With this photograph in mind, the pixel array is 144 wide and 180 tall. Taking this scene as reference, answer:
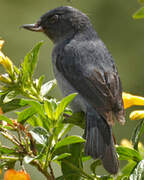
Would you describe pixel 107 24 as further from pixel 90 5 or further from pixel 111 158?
pixel 111 158

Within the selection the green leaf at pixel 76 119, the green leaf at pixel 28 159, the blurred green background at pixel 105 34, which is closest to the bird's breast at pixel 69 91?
the green leaf at pixel 76 119

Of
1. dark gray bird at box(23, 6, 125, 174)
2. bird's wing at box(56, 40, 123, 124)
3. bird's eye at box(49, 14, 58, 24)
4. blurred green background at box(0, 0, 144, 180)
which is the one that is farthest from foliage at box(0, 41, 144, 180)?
blurred green background at box(0, 0, 144, 180)

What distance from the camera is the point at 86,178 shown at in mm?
2256

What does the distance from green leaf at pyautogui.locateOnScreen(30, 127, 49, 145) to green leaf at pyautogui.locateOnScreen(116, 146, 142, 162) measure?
387mm

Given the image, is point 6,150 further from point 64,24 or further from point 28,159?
point 64,24

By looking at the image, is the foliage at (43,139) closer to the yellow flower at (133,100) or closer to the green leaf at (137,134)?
the green leaf at (137,134)

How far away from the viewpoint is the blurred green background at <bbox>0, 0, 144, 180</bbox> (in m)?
7.29

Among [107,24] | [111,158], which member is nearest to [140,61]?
[107,24]

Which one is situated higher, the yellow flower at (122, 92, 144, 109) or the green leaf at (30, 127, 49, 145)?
the green leaf at (30, 127, 49, 145)

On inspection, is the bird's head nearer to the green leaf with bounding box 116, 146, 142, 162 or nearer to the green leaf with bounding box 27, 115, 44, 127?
the green leaf with bounding box 27, 115, 44, 127

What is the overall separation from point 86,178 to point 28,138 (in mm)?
360

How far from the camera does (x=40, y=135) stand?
Result: 7.16ft

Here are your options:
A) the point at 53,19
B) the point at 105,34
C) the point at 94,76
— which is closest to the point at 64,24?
the point at 53,19

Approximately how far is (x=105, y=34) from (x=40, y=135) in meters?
5.89
